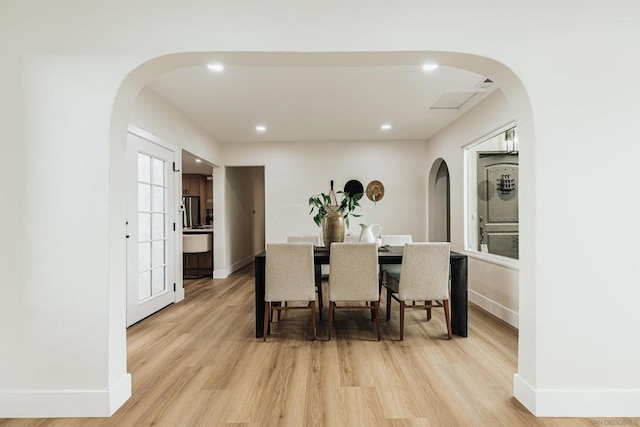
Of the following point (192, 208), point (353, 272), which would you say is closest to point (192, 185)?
point (192, 208)

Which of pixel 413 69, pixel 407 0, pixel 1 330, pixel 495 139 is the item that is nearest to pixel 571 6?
pixel 407 0

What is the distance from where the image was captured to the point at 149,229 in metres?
3.96

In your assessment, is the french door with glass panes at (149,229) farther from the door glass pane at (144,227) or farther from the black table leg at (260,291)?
the black table leg at (260,291)

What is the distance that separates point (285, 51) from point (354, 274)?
1870 millimetres

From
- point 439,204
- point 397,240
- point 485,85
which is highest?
point 485,85

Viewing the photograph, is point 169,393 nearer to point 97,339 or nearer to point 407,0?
point 97,339

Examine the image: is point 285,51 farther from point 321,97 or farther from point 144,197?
point 144,197

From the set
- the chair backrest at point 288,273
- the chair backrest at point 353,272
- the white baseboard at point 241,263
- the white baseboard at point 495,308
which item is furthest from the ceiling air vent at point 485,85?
the white baseboard at point 241,263

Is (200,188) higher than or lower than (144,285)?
higher

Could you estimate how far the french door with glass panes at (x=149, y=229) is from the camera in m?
3.54

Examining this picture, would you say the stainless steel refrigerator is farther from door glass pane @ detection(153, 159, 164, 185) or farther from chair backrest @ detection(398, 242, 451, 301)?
chair backrest @ detection(398, 242, 451, 301)

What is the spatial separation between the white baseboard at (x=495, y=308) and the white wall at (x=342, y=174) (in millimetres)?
2035

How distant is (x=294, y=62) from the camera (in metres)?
2.11

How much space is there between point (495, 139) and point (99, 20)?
400 centimetres
